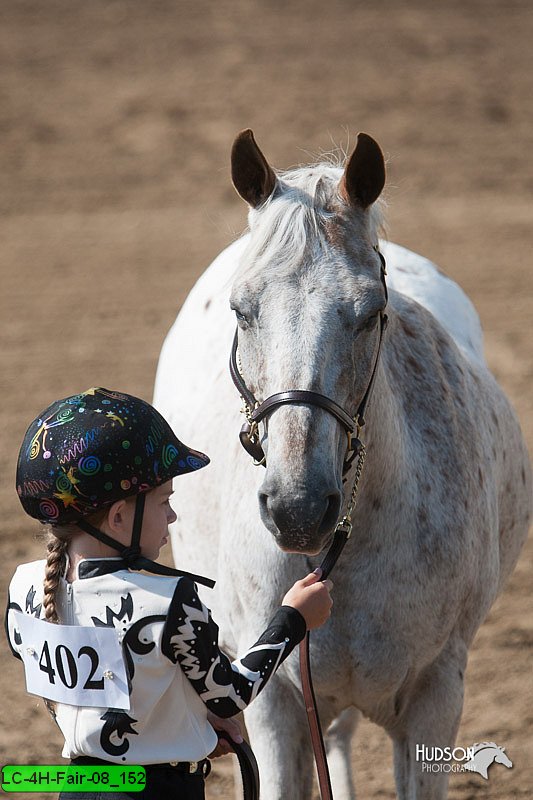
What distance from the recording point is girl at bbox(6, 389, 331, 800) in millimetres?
1997

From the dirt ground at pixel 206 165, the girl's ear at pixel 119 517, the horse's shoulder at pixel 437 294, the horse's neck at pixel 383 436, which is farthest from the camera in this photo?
the dirt ground at pixel 206 165

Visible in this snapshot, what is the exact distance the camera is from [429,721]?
2848 millimetres

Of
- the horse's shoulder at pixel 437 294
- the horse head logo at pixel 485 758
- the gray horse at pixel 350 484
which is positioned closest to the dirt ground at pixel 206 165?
the horse head logo at pixel 485 758

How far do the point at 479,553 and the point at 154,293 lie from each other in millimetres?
7004

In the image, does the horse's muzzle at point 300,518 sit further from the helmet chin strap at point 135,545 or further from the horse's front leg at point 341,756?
the horse's front leg at point 341,756

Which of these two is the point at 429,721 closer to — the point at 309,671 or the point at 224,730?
the point at 309,671

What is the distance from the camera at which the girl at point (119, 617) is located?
78.6 inches

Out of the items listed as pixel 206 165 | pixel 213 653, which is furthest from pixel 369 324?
pixel 206 165

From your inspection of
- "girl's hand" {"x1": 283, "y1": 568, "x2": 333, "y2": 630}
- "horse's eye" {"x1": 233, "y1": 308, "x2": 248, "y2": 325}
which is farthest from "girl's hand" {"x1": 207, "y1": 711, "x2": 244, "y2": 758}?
"horse's eye" {"x1": 233, "y1": 308, "x2": 248, "y2": 325}

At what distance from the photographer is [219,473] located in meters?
3.37

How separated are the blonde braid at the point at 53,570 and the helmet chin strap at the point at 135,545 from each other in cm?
6

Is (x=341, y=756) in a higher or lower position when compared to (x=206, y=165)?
lower

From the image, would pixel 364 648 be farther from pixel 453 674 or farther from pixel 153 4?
pixel 153 4

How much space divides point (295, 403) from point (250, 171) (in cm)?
69
